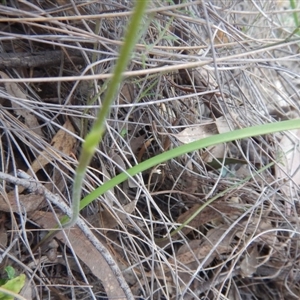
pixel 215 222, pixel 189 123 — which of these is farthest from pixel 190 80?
pixel 215 222

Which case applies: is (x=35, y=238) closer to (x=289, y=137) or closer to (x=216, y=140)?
(x=216, y=140)

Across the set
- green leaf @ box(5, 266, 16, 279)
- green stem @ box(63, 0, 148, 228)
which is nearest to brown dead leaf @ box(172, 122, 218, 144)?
green leaf @ box(5, 266, 16, 279)

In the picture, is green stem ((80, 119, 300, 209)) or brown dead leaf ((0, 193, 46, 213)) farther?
brown dead leaf ((0, 193, 46, 213))

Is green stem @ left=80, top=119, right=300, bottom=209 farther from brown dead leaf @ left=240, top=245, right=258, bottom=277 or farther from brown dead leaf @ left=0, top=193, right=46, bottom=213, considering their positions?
brown dead leaf @ left=240, top=245, right=258, bottom=277

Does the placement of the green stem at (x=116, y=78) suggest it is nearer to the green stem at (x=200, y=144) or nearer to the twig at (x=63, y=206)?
the green stem at (x=200, y=144)

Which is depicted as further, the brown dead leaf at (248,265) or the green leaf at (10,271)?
the brown dead leaf at (248,265)

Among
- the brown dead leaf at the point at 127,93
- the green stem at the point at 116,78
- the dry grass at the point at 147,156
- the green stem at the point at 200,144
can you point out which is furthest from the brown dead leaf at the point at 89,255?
the green stem at the point at 116,78

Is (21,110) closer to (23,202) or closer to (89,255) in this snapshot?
(23,202)
